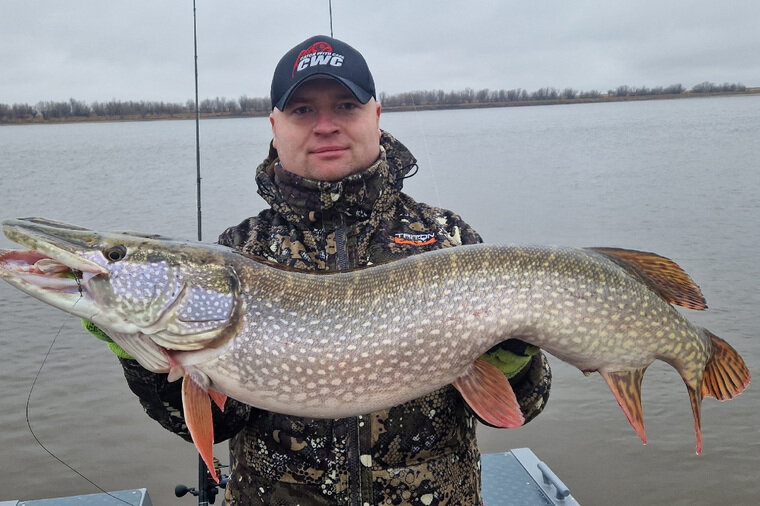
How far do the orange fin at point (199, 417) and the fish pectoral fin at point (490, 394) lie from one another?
0.72 meters

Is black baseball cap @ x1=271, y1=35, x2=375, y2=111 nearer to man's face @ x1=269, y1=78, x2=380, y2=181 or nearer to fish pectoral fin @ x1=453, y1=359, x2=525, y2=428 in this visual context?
man's face @ x1=269, y1=78, x2=380, y2=181

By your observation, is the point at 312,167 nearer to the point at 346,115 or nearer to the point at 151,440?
the point at 346,115

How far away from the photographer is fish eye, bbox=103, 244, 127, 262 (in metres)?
1.70

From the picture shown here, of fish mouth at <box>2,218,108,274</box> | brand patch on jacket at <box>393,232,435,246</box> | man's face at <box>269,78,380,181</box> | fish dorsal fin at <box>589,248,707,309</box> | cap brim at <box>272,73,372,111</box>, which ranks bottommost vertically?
fish dorsal fin at <box>589,248,707,309</box>

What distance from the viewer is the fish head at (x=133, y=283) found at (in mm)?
1625

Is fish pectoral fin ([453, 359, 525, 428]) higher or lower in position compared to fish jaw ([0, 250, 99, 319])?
lower

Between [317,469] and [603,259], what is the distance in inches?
42.8

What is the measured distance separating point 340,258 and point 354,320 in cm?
32

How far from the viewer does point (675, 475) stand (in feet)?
14.5

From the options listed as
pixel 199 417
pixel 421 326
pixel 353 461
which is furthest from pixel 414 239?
pixel 199 417

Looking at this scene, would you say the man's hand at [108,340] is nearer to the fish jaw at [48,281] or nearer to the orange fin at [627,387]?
the fish jaw at [48,281]

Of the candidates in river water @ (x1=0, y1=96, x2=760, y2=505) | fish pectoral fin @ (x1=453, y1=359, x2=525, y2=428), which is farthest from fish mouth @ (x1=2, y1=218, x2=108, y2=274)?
river water @ (x1=0, y1=96, x2=760, y2=505)

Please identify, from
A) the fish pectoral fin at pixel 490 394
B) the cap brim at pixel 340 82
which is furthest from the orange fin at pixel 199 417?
the cap brim at pixel 340 82

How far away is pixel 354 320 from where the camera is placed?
1.75 meters
